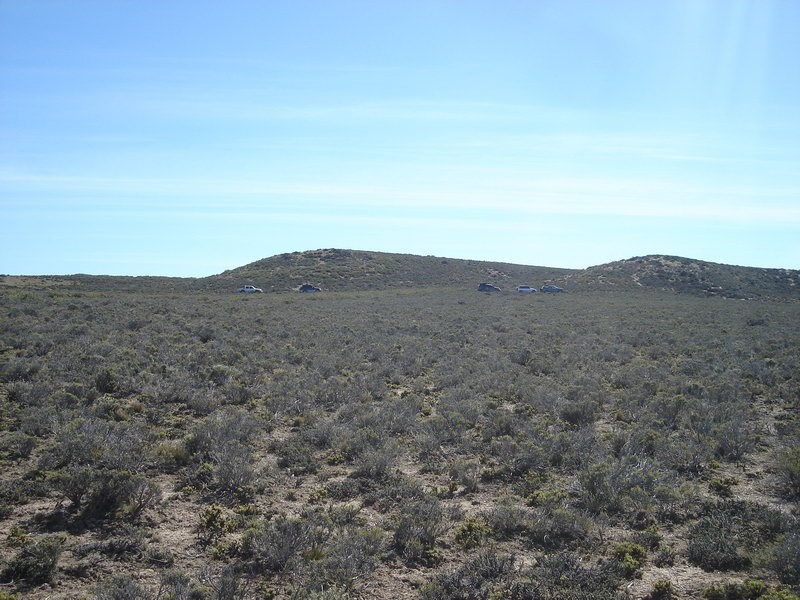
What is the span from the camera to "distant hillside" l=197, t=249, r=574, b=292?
222 feet

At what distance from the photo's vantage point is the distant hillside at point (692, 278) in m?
64.1

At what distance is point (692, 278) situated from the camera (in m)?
71.0

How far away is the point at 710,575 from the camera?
607 cm

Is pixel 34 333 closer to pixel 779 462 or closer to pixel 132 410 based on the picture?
pixel 132 410

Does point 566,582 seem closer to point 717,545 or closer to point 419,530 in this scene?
point 419,530

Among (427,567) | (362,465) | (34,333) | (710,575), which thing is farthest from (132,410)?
(710,575)

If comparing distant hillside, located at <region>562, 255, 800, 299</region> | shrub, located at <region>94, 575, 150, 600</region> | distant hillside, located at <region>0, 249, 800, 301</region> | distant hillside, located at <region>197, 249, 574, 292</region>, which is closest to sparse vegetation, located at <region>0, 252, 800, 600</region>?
shrub, located at <region>94, 575, 150, 600</region>

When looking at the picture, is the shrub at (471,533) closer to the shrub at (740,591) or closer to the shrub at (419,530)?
the shrub at (419,530)

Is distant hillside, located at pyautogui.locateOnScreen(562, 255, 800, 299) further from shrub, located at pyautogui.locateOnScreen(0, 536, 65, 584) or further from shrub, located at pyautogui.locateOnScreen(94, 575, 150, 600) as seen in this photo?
shrub, located at pyautogui.locateOnScreen(0, 536, 65, 584)

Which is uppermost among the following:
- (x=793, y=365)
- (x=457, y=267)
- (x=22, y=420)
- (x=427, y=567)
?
(x=457, y=267)

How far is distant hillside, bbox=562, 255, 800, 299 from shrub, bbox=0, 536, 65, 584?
221 ft

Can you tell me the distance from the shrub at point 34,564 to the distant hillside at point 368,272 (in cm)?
5784

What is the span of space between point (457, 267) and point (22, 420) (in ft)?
254

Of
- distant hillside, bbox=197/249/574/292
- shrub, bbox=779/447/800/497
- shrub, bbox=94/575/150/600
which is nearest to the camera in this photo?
shrub, bbox=94/575/150/600
